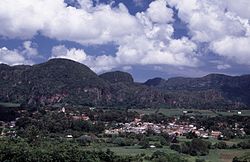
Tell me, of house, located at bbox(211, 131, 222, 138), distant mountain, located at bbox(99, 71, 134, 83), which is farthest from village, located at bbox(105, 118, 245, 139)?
distant mountain, located at bbox(99, 71, 134, 83)

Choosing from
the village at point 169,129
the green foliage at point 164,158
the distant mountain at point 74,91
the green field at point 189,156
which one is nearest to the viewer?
the green foliage at point 164,158

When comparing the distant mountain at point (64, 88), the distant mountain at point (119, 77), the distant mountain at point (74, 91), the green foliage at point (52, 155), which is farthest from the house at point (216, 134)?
the distant mountain at point (119, 77)

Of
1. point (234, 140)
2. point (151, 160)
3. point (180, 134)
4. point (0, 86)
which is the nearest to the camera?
point (151, 160)

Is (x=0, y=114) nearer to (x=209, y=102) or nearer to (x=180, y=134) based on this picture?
(x=180, y=134)

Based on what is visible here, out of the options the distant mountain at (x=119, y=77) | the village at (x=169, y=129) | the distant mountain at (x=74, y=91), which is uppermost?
the distant mountain at (x=119, y=77)

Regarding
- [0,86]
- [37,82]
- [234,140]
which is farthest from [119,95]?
[234,140]

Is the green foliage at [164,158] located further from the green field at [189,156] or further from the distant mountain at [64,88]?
the distant mountain at [64,88]

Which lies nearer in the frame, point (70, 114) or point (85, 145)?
point (85, 145)

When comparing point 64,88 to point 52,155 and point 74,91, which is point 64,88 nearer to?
point 74,91

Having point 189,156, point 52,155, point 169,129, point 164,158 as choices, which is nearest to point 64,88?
point 169,129

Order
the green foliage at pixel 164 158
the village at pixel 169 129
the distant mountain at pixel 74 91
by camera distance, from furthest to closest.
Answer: the distant mountain at pixel 74 91 → the village at pixel 169 129 → the green foliage at pixel 164 158

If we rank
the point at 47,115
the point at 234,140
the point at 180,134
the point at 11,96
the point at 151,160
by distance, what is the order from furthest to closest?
the point at 11,96 < the point at 47,115 < the point at 180,134 < the point at 234,140 < the point at 151,160
